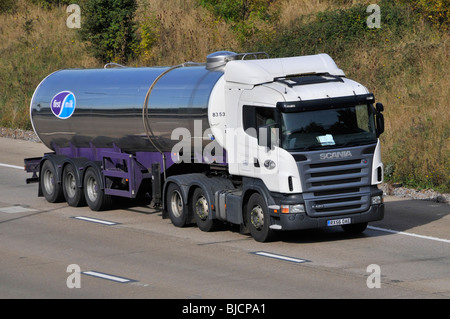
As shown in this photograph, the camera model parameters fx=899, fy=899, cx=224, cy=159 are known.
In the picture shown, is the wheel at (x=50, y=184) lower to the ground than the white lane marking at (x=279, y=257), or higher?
higher

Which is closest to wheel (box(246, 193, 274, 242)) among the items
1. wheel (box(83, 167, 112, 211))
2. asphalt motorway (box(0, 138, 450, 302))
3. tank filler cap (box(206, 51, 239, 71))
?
asphalt motorway (box(0, 138, 450, 302))

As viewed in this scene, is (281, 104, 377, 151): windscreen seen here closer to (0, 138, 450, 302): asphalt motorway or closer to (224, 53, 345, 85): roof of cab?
(224, 53, 345, 85): roof of cab

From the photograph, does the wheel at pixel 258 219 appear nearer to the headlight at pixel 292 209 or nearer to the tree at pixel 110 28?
the headlight at pixel 292 209

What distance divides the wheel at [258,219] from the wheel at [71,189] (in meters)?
5.87

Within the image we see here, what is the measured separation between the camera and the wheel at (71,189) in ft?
69.9

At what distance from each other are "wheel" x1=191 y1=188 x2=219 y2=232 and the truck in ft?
0.08

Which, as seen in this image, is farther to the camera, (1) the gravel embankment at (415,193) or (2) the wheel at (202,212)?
(1) the gravel embankment at (415,193)

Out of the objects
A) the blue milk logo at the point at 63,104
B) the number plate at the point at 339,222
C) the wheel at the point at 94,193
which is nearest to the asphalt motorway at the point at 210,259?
the wheel at the point at 94,193

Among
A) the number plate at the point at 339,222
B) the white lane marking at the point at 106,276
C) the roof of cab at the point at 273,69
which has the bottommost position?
the white lane marking at the point at 106,276

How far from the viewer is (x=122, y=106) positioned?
64.9 ft

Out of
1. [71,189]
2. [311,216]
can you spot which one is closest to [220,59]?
[311,216]

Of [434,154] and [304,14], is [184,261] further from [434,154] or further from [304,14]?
[304,14]

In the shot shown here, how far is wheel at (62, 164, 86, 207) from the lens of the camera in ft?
69.9

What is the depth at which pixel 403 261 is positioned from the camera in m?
14.8
